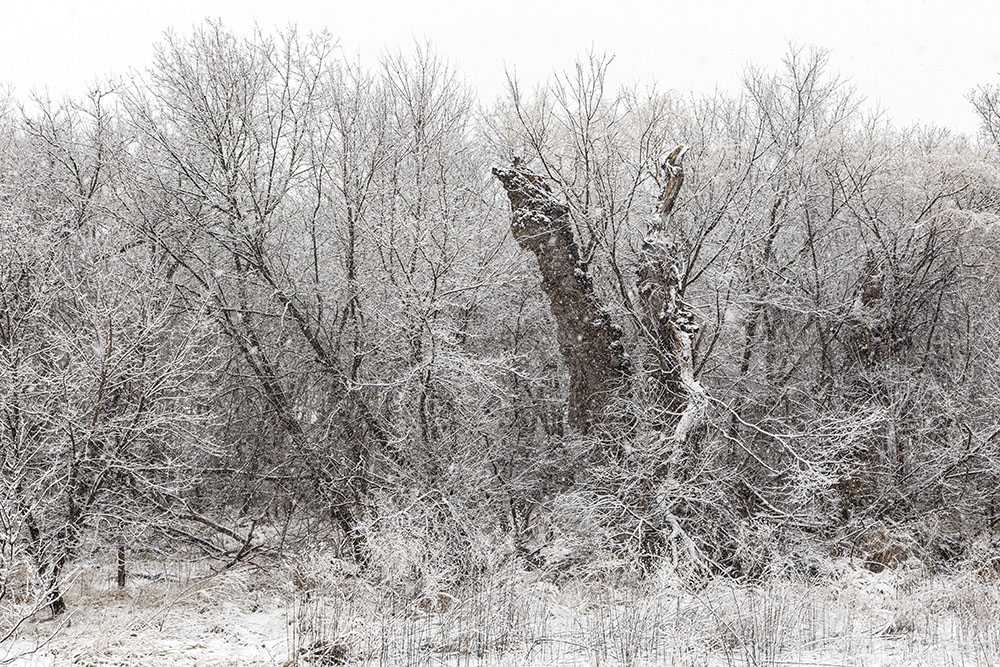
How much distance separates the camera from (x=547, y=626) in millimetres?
7684

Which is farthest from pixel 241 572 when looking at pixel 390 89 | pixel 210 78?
pixel 390 89

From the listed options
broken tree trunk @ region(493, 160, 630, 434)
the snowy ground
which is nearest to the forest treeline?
broken tree trunk @ region(493, 160, 630, 434)

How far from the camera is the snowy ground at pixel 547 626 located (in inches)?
266

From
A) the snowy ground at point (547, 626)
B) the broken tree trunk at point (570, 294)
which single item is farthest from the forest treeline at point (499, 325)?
the snowy ground at point (547, 626)

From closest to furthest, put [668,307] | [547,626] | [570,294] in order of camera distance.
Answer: [547,626], [668,307], [570,294]

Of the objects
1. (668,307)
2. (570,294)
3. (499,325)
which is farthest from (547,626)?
(499,325)

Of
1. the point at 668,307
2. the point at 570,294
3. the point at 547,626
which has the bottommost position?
the point at 547,626

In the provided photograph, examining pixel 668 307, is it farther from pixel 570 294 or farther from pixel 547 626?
pixel 547 626

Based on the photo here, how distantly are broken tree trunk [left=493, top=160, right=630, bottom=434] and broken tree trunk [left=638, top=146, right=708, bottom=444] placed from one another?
0.72 meters

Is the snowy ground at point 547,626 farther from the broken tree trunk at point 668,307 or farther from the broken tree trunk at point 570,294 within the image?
the broken tree trunk at point 570,294

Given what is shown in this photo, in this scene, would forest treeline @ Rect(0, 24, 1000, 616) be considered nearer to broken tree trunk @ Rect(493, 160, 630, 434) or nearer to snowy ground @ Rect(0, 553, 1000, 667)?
broken tree trunk @ Rect(493, 160, 630, 434)

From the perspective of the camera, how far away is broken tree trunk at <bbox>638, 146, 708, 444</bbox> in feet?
36.3

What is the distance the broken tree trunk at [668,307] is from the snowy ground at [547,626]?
309 cm

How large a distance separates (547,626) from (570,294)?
18.6 ft
